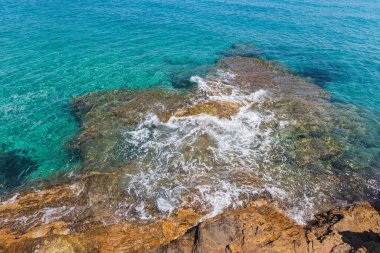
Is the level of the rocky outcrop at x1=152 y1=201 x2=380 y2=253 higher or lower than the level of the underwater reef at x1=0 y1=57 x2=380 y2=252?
higher

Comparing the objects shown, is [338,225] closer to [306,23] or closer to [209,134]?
[209,134]

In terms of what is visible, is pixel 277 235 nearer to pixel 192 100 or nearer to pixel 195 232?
pixel 195 232

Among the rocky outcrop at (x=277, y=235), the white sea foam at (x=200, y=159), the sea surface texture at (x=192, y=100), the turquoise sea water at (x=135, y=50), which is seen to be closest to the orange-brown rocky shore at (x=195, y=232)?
the rocky outcrop at (x=277, y=235)

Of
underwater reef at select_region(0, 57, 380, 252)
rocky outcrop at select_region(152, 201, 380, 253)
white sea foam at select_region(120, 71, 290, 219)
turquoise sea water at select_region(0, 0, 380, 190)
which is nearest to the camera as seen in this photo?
rocky outcrop at select_region(152, 201, 380, 253)

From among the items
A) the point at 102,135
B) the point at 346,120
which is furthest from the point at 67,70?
the point at 346,120

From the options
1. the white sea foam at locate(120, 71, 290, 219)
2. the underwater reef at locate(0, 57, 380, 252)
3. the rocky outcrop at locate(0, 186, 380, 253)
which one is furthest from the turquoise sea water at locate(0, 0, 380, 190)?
the white sea foam at locate(120, 71, 290, 219)

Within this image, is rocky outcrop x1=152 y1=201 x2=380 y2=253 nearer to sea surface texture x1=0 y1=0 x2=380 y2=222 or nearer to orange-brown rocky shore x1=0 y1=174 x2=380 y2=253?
orange-brown rocky shore x1=0 y1=174 x2=380 y2=253
